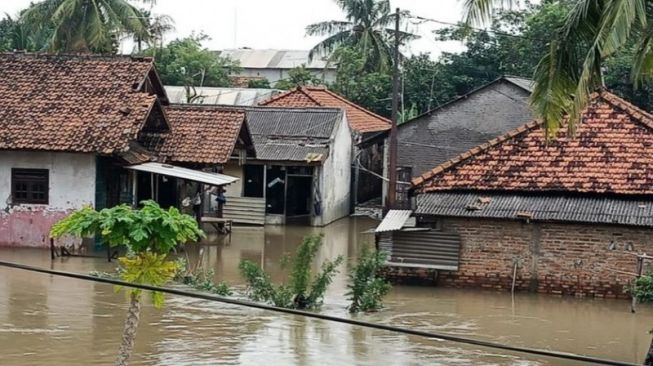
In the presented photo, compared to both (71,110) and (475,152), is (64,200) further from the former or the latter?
(475,152)

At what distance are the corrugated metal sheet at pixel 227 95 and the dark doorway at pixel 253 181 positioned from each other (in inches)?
563

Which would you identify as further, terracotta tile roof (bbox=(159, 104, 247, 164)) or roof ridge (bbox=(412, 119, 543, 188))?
terracotta tile roof (bbox=(159, 104, 247, 164))

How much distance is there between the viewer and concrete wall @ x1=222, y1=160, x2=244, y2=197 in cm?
3197

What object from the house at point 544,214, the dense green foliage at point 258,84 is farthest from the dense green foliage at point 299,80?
the house at point 544,214

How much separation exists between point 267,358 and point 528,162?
27.8ft

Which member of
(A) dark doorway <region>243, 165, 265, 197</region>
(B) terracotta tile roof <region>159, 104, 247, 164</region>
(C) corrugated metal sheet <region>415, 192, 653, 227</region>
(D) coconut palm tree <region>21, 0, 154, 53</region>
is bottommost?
(C) corrugated metal sheet <region>415, 192, 653, 227</region>

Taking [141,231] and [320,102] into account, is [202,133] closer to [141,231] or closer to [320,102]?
[320,102]

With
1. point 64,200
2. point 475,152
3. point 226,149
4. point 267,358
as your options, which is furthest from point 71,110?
point 267,358

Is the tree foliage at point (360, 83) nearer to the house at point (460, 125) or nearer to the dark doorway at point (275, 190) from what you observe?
the house at point (460, 125)

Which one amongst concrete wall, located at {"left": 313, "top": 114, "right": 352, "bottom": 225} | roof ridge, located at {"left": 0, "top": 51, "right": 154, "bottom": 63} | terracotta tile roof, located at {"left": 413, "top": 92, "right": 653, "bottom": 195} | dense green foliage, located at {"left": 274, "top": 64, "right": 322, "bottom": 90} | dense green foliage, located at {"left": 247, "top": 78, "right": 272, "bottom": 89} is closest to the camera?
terracotta tile roof, located at {"left": 413, "top": 92, "right": 653, "bottom": 195}

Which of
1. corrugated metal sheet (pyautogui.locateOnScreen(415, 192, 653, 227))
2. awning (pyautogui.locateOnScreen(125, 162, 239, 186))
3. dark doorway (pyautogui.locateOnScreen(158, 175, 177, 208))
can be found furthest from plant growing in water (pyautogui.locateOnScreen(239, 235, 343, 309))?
dark doorway (pyautogui.locateOnScreen(158, 175, 177, 208))

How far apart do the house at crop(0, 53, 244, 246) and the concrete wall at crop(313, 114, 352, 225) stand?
707 cm

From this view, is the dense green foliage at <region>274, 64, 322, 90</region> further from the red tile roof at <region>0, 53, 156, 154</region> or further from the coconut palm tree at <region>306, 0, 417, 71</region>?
the red tile roof at <region>0, 53, 156, 154</region>

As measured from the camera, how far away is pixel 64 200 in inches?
936
